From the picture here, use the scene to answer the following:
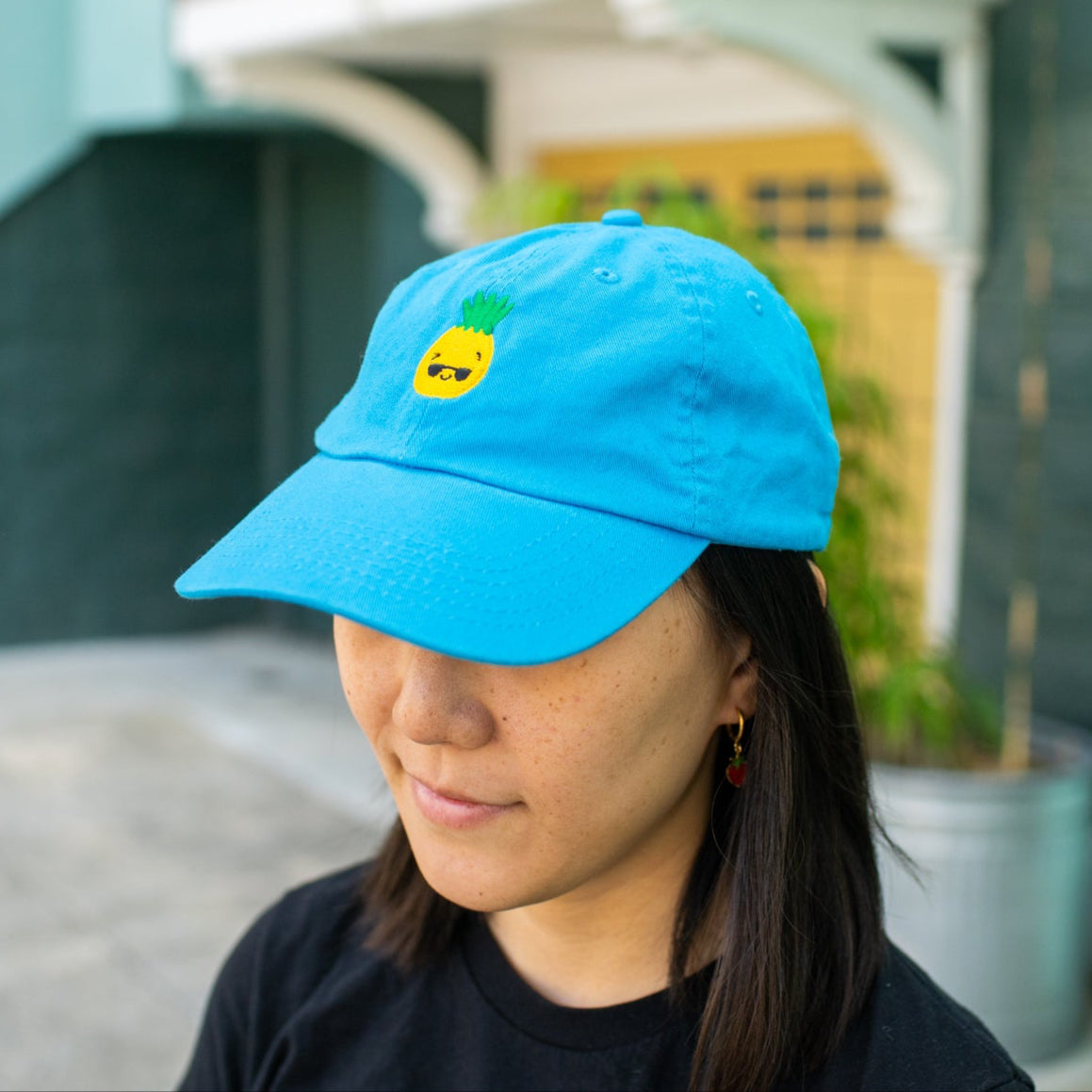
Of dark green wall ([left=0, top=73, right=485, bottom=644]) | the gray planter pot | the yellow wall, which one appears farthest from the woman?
dark green wall ([left=0, top=73, right=485, bottom=644])

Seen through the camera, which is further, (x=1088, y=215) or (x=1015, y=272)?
(x=1015, y=272)

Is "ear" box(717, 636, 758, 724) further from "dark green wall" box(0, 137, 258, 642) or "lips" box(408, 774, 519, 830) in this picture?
"dark green wall" box(0, 137, 258, 642)

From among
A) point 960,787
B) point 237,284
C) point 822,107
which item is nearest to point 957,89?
point 822,107

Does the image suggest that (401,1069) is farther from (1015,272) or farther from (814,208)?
(814,208)

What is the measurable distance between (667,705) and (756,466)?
0.16m

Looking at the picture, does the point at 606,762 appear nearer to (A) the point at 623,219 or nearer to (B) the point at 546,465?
(B) the point at 546,465

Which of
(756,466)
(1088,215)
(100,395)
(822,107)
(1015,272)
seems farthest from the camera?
(100,395)

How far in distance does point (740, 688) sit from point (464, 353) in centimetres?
29

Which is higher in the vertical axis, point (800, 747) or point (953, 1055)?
point (800, 747)

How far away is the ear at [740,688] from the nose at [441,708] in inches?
7.2

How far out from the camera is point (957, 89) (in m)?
3.76

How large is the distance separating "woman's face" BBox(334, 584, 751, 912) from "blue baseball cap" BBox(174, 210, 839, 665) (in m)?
0.05

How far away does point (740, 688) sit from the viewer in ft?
3.39

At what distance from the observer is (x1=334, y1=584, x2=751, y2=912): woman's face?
3.01 ft
